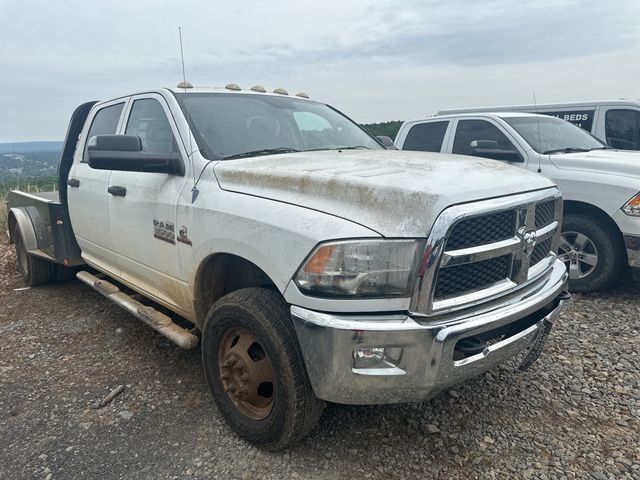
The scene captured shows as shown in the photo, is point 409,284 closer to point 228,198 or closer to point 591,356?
point 228,198

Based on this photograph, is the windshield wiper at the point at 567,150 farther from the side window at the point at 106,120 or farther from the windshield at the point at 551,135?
the side window at the point at 106,120

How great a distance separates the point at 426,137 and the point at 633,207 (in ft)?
10.1

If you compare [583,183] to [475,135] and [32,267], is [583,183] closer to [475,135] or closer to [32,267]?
[475,135]

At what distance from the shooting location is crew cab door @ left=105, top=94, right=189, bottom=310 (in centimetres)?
316

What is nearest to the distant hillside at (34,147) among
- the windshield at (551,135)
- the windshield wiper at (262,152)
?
the windshield wiper at (262,152)

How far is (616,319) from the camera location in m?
4.39

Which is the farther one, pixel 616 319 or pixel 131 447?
pixel 616 319

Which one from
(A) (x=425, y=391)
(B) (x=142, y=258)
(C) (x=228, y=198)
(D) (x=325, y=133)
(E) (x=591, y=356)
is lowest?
(E) (x=591, y=356)

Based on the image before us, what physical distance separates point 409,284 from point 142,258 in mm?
2182

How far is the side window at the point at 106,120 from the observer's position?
418 cm

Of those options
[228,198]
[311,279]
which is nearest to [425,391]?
[311,279]

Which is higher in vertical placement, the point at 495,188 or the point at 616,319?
the point at 495,188

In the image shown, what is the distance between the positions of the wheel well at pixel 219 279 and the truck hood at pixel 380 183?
451 millimetres

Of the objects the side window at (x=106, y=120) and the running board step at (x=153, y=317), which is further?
the side window at (x=106, y=120)
